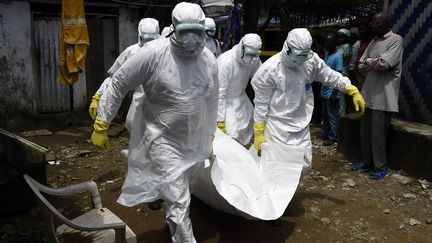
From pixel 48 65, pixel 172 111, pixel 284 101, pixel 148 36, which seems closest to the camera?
pixel 172 111

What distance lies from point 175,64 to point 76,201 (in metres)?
2.16

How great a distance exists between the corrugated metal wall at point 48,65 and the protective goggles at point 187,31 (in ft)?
20.1

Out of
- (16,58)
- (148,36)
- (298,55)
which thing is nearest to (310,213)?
(298,55)

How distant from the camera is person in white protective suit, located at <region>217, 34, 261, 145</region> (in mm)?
4516

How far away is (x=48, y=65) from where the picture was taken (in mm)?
8219

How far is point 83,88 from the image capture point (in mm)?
8609

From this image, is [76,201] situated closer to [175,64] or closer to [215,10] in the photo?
[175,64]

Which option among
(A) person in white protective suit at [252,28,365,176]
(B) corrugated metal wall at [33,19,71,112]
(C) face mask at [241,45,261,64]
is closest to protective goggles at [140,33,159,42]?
(C) face mask at [241,45,261,64]

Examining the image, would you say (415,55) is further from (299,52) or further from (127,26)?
(127,26)

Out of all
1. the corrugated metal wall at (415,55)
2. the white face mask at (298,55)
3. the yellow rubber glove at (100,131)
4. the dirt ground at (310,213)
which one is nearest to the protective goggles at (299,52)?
the white face mask at (298,55)

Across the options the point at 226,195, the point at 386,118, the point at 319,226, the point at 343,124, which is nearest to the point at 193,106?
the point at 226,195

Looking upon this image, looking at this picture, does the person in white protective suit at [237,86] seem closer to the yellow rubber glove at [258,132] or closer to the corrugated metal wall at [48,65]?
the yellow rubber glove at [258,132]

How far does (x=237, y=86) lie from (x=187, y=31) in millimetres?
2039

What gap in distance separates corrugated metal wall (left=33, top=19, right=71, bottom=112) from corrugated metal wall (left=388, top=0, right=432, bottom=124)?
606cm
